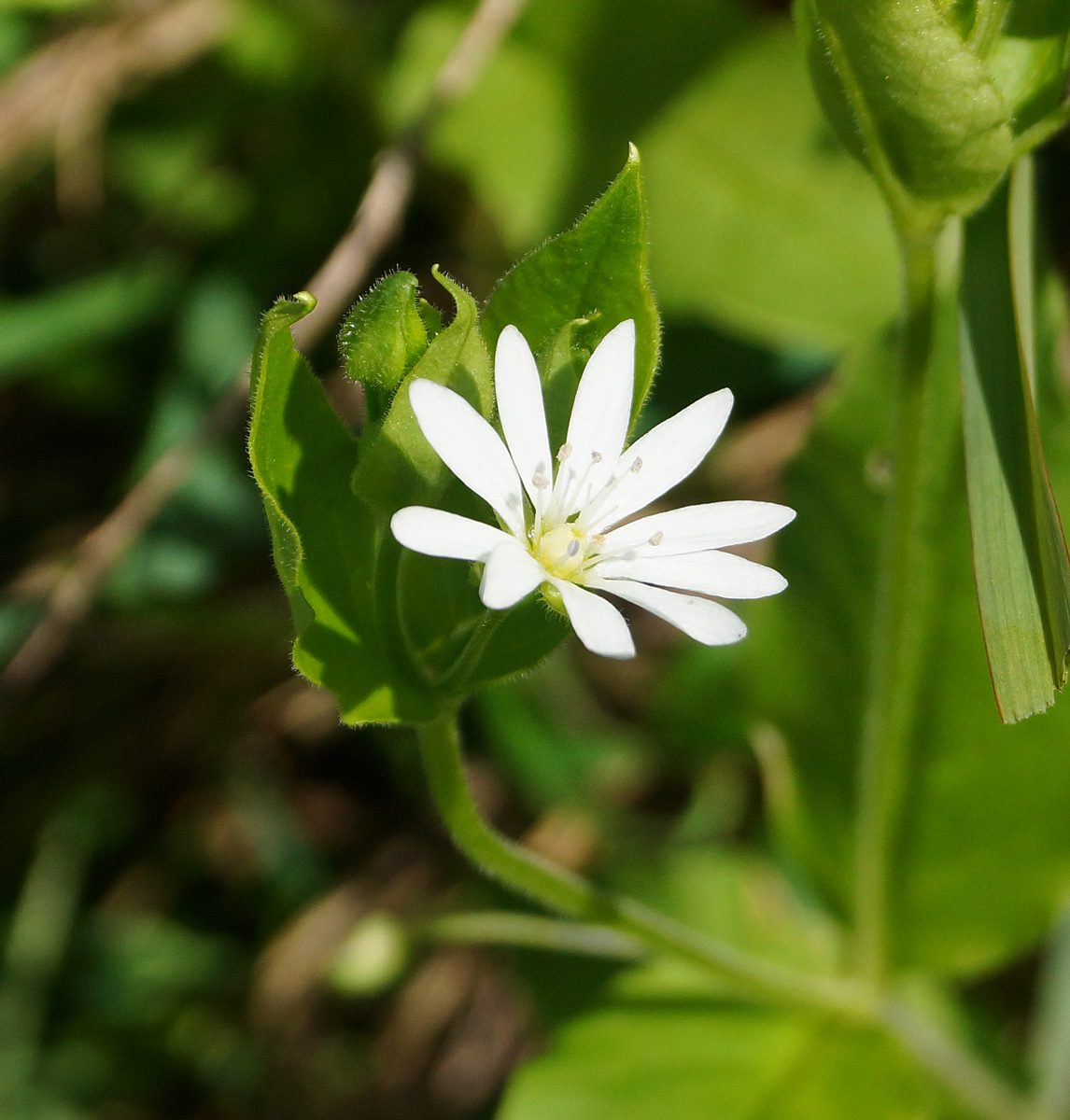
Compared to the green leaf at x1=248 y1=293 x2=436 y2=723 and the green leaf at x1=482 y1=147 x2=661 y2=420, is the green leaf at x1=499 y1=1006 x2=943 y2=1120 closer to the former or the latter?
the green leaf at x1=248 y1=293 x2=436 y2=723

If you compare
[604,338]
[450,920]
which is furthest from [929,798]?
[604,338]

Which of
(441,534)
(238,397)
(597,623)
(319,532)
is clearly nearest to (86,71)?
(238,397)

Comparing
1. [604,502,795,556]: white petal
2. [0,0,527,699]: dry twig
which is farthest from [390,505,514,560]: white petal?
[0,0,527,699]: dry twig

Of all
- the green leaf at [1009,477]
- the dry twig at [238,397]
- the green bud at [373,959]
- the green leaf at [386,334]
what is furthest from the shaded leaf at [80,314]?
the green leaf at [1009,477]

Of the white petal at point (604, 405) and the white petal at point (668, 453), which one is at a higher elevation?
the white petal at point (604, 405)

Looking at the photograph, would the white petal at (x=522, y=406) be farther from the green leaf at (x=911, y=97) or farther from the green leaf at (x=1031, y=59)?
the green leaf at (x=1031, y=59)

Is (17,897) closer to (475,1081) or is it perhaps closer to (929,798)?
(475,1081)
